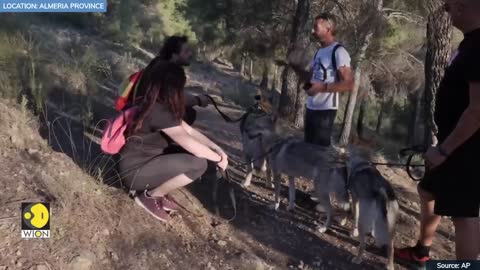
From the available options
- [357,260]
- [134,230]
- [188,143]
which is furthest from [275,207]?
[134,230]

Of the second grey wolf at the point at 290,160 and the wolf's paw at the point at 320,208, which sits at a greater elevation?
the second grey wolf at the point at 290,160

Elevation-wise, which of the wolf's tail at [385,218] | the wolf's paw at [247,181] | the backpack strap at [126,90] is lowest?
the wolf's paw at [247,181]

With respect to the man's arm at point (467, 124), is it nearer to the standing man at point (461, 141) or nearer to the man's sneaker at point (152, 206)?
the standing man at point (461, 141)

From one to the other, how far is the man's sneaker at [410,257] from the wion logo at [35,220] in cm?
267

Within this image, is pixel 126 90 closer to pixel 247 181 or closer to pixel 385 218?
pixel 247 181

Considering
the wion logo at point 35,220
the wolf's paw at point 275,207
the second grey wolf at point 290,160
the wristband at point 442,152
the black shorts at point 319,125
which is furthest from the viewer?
the wolf's paw at point 275,207

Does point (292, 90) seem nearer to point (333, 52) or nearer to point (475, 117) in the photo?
point (333, 52)

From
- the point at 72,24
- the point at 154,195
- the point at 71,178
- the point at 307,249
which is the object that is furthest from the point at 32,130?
the point at 72,24

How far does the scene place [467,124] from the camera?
2682 mm

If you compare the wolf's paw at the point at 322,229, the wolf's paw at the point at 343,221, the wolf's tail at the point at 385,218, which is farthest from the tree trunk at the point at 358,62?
the wolf's tail at the point at 385,218

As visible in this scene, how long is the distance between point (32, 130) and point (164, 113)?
1.53 meters

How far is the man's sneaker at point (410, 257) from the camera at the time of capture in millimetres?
3764

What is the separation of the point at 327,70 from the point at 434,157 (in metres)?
1.54

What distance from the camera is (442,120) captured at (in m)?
3.05
